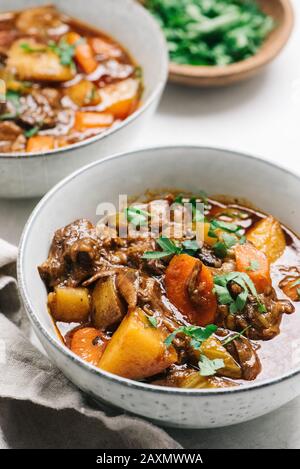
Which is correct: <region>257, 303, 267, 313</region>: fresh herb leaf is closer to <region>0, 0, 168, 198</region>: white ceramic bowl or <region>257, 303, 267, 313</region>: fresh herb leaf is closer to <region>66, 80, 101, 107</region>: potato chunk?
<region>0, 0, 168, 198</region>: white ceramic bowl

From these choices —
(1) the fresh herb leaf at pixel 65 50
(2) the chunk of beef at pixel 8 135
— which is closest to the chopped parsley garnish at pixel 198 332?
(2) the chunk of beef at pixel 8 135

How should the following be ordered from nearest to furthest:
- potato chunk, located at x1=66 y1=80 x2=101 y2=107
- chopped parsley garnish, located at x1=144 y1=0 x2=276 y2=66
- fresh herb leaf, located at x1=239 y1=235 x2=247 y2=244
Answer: fresh herb leaf, located at x1=239 y1=235 x2=247 y2=244, potato chunk, located at x1=66 y1=80 x2=101 y2=107, chopped parsley garnish, located at x1=144 y1=0 x2=276 y2=66

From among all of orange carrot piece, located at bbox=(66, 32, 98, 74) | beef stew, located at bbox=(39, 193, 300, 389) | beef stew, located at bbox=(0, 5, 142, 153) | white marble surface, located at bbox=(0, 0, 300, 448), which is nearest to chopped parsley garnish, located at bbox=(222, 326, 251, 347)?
beef stew, located at bbox=(39, 193, 300, 389)

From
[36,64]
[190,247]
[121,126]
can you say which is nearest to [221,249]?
[190,247]

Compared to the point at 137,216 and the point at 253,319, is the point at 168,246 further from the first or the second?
the point at 253,319

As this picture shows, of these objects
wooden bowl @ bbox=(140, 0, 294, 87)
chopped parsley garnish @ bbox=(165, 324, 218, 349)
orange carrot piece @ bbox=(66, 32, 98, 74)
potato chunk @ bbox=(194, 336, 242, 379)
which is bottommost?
potato chunk @ bbox=(194, 336, 242, 379)

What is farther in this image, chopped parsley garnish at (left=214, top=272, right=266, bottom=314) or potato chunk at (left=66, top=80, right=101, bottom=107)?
potato chunk at (left=66, top=80, right=101, bottom=107)

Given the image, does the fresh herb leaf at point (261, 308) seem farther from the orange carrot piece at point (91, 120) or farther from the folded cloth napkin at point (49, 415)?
Answer: the orange carrot piece at point (91, 120)
